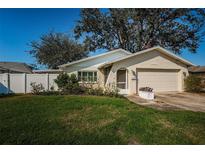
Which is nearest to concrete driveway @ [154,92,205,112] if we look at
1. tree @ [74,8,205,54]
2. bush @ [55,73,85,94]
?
bush @ [55,73,85,94]

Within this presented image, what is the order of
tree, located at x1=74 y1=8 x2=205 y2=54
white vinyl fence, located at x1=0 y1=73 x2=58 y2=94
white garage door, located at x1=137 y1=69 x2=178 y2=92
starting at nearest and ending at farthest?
white garage door, located at x1=137 y1=69 x2=178 y2=92 → white vinyl fence, located at x1=0 y1=73 x2=58 y2=94 → tree, located at x1=74 y1=8 x2=205 y2=54

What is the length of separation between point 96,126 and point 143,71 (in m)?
8.35

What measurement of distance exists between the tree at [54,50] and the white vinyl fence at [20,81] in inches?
370

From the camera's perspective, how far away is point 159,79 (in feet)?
41.6

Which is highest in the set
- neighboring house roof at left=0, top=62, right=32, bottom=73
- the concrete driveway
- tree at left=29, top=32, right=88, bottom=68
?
tree at left=29, top=32, right=88, bottom=68

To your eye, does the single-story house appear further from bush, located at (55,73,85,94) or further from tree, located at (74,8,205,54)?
tree, located at (74,8,205,54)

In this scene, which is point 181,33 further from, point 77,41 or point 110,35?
point 77,41

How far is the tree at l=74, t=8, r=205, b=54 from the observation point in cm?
1898

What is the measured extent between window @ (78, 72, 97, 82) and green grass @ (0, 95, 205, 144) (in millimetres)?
7287

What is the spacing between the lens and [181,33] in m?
19.9

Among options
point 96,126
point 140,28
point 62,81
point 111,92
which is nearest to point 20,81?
point 62,81

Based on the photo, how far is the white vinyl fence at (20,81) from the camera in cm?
1281
